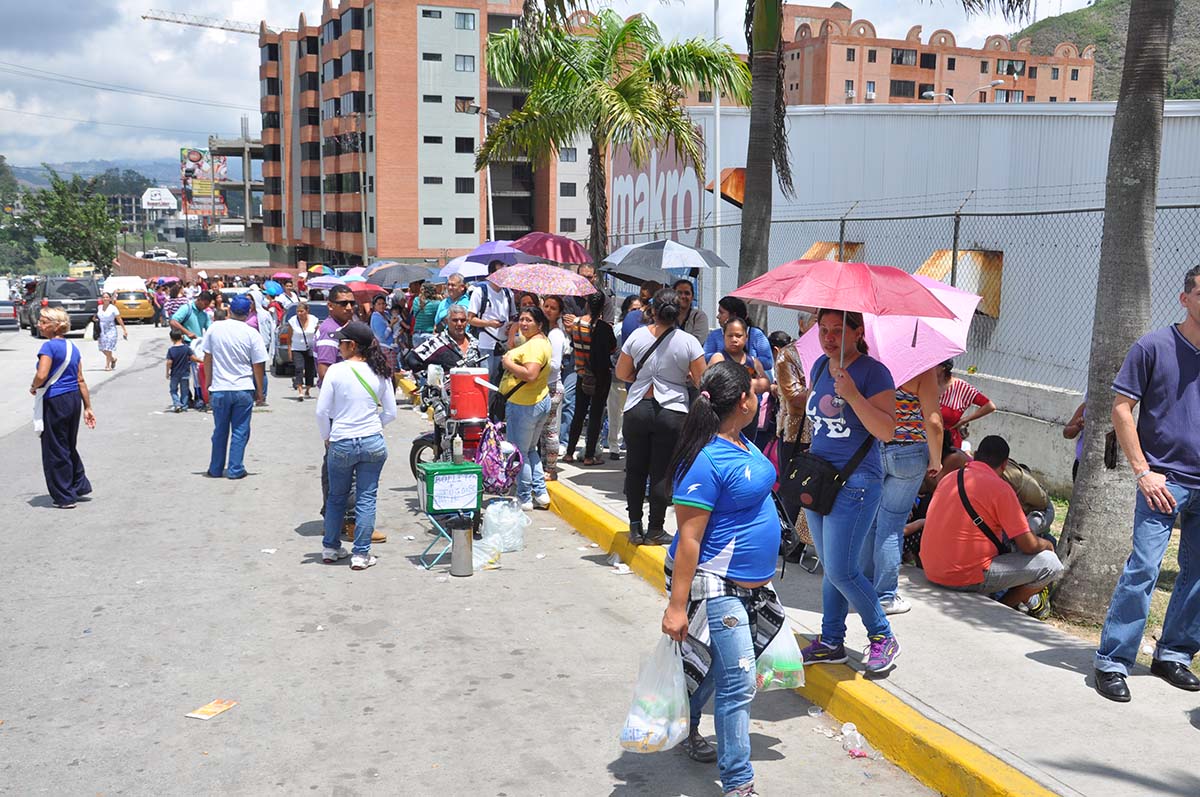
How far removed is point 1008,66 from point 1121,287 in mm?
105604

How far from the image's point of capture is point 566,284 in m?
11.3

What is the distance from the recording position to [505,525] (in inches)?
A: 350

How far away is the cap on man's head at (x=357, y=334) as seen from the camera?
820cm

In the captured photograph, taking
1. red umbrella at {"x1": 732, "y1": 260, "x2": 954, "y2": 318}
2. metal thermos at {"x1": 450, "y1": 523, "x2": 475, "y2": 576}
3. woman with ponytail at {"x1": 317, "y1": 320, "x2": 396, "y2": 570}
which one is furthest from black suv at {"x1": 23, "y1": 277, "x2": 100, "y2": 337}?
red umbrella at {"x1": 732, "y1": 260, "x2": 954, "y2": 318}

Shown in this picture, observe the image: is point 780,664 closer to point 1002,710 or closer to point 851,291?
point 1002,710

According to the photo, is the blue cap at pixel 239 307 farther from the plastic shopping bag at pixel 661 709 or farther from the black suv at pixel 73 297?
the black suv at pixel 73 297

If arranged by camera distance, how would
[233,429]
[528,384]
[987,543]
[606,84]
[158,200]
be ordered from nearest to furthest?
[987,543] < [528,384] < [233,429] < [606,84] < [158,200]

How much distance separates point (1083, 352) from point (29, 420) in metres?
14.9

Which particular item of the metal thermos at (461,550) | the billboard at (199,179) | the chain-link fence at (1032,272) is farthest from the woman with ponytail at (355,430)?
the billboard at (199,179)

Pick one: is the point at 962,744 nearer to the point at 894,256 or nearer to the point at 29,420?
the point at 894,256

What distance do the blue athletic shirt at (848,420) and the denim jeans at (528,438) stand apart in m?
4.48

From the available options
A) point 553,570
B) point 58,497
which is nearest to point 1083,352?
point 553,570

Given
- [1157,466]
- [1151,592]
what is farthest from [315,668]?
[1157,466]

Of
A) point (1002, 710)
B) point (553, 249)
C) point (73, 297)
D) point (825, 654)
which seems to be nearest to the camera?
point (1002, 710)
